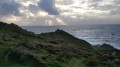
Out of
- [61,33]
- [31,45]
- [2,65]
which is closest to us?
[2,65]

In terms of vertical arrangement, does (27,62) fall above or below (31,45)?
below

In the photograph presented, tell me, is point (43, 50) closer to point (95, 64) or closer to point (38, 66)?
point (38, 66)

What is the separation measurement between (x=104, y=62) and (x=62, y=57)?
11.1 meters

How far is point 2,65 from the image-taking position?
3672 centimetres

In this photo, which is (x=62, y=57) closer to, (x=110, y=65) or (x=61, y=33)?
(x=110, y=65)

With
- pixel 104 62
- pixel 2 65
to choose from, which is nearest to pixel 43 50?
pixel 2 65

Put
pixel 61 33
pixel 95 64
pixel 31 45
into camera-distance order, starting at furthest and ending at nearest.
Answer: pixel 61 33 → pixel 31 45 → pixel 95 64

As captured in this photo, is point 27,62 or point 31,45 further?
point 31,45

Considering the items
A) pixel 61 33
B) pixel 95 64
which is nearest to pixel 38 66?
pixel 95 64

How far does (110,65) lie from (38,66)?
A: 17.7 meters

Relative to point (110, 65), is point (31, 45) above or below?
above

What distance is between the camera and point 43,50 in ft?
158

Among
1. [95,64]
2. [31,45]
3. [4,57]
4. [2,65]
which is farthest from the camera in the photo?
[31,45]

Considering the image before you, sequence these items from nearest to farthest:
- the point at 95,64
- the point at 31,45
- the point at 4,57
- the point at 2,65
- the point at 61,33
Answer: the point at 2,65, the point at 4,57, the point at 95,64, the point at 31,45, the point at 61,33
